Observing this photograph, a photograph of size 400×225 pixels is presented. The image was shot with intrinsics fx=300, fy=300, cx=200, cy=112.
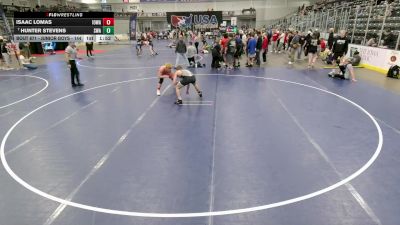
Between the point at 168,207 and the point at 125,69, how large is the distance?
1435cm

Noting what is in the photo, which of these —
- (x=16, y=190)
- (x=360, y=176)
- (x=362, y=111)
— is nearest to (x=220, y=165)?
(x=360, y=176)

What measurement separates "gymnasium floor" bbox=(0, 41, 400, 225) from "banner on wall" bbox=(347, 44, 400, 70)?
4577mm

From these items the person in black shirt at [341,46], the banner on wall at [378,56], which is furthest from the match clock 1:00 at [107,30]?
the banner on wall at [378,56]

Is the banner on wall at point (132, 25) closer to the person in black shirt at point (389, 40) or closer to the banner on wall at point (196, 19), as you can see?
the banner on wall at point (196, 19)

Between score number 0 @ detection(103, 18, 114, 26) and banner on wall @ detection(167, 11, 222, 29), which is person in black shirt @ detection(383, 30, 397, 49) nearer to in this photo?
score number 0 @ detection(103, 18, 114, 26)

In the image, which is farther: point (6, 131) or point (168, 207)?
point (6, 131)

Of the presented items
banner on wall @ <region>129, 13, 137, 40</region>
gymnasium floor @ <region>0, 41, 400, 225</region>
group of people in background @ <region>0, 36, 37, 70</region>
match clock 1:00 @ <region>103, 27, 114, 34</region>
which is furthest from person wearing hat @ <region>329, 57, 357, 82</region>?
banner on wall @ <region>129, 13, 137, 40</region>

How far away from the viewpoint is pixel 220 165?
236 inches

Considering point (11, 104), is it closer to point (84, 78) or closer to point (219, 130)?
point (84, 78)
